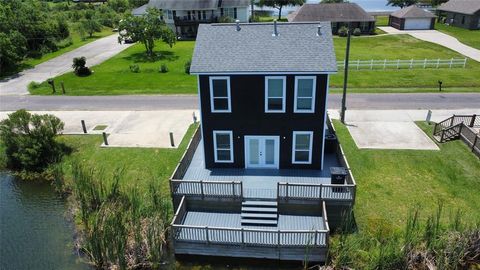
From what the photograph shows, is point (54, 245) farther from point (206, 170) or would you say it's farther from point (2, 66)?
point (2, 66)

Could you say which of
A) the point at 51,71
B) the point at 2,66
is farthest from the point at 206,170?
the point at 2,66

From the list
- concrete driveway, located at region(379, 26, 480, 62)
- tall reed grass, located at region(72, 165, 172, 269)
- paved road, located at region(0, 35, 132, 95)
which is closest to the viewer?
tall reed grass, located at region(72, 165, 172, 269)

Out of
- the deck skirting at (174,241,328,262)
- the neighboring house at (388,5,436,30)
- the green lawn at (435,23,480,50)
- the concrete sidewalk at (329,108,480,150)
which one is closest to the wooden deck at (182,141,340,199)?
the deck skirting at (174,241,328,262)

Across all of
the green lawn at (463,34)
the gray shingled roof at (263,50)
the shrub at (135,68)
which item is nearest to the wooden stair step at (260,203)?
the gray shingled roof at (263,50)

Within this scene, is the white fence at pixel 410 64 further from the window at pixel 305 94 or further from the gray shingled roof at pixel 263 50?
the window at pixel 305 94

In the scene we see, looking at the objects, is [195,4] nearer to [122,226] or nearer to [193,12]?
[193,12]

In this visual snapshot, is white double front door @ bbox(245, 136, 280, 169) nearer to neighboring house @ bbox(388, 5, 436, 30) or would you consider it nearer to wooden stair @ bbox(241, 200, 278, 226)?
wooden stair @ bbox(241, 200, 278, 226)

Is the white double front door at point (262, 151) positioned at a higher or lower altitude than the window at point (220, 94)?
lower
